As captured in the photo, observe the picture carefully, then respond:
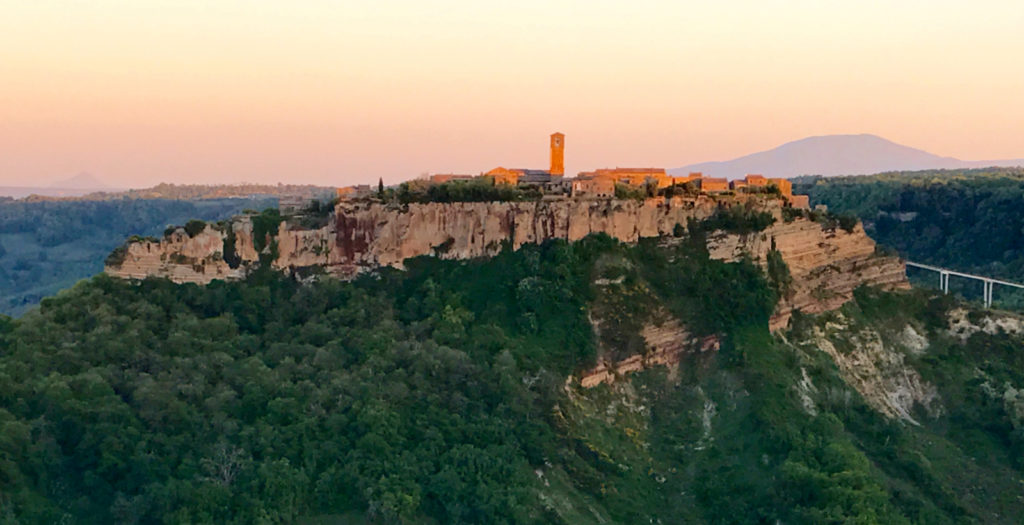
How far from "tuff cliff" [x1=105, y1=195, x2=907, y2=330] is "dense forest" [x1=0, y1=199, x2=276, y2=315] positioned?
5498cm

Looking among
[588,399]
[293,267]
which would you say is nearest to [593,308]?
[588,399]

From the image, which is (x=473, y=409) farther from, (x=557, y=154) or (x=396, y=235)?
(x=557, y=154)

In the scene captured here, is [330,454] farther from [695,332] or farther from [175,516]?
[695,332]

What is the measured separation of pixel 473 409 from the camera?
35188 mm

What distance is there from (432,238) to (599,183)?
8144 millimetres

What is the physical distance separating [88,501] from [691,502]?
1796 cm

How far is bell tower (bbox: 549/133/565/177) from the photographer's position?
49688mm

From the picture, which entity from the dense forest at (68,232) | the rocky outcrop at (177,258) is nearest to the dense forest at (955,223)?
the rocky outcrop at (177,258)

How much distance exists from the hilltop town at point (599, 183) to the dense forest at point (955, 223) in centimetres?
2767

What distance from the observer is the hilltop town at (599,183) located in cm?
4481

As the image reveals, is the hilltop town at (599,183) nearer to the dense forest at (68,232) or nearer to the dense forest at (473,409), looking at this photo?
the dense forest at (473,409)

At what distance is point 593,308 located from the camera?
40.0 meters

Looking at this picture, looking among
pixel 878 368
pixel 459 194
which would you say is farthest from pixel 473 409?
pixel 878 368

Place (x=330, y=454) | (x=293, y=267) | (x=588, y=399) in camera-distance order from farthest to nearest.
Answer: (x=293, y=267) < (x=588, y=399) < (x=330, y=454)
